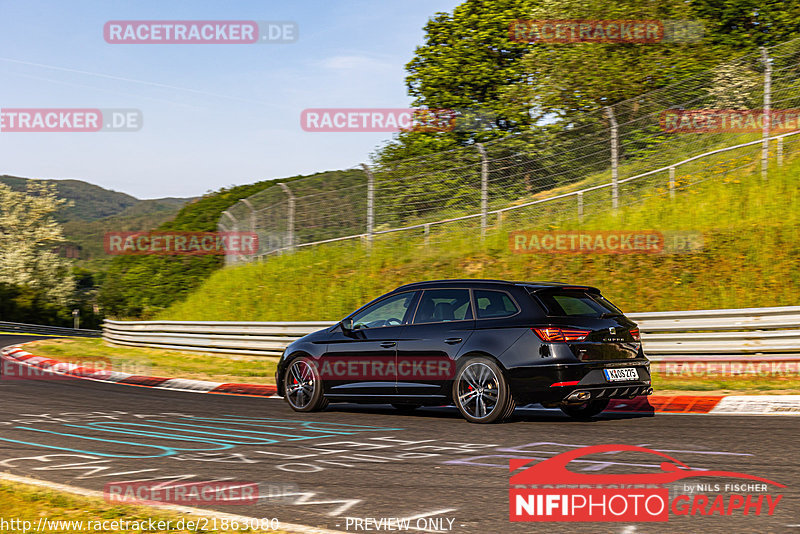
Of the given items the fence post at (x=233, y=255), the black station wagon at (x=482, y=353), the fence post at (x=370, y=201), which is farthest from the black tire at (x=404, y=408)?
the fence post at (x=233, y=255)

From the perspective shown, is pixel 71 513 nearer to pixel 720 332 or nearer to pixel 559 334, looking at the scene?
pixel 559 334

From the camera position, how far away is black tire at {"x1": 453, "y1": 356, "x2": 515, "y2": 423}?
30.2 ft

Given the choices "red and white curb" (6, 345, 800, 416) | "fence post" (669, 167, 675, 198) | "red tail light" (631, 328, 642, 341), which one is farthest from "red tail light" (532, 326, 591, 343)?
"fence post" (669, 167, 675, 198)

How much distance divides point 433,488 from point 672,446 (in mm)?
2586

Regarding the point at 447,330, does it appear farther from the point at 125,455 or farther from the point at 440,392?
the point at 125,455

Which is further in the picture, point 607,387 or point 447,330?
point 447,330

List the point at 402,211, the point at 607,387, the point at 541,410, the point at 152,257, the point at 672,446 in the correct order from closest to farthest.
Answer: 1. the point at 672,446
2. the point at 607,387
3. the point at 541,410
4. the point at 402,211
5. the point at 152,257

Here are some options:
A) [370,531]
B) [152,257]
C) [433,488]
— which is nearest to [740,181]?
[433,488]

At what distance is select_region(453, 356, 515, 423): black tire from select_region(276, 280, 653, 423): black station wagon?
11mm

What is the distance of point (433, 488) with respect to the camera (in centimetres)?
601

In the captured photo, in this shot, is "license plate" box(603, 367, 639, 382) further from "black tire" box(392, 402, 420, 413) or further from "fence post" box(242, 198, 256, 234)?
"fence post" box(242, 198, 256, 234)

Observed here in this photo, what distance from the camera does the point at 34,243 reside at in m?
71.0

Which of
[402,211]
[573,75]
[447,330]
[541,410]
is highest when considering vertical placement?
[573,75]

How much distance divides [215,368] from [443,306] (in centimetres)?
929
